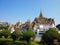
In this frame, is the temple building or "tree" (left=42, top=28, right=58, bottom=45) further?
the temple building

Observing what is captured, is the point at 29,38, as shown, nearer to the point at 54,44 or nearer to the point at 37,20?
the point at 54,44

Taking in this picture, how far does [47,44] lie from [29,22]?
6017 cm

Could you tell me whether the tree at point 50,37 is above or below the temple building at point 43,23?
below

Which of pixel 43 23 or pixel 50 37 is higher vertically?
pixel 43 23

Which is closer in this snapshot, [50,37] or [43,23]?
[50,37]

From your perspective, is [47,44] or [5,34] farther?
[5,34]

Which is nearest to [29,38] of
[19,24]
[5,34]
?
[5,34]

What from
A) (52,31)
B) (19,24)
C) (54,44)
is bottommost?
(54,44)

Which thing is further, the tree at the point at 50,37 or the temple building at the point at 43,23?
the temple building at the point at 43,23

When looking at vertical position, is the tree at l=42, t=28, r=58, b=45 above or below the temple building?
below

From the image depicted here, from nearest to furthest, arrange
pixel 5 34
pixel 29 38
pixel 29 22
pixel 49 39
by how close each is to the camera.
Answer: pixel 49 39, pixel 29 38, pixel 5 34, pixel 29 22

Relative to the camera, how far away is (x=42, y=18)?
298ft

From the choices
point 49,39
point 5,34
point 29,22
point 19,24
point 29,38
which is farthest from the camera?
point 19,24

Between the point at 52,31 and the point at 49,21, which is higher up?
the point at 49,21
